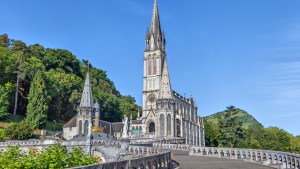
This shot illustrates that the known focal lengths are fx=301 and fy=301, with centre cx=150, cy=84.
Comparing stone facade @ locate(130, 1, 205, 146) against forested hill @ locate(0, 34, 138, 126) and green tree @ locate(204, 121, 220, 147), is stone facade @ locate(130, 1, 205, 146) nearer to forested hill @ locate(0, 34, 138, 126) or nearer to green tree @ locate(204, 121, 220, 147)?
green tree @ locate(204, 121, 220, 147)

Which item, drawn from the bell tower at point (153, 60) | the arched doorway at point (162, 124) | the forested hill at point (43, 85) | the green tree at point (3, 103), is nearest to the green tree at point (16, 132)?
the green tree at point (3, 103)

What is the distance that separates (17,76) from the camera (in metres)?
67.8

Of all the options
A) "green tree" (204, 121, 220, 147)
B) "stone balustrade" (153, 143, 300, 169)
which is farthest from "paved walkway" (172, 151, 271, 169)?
"green tree" (204, 121, 220, 147)

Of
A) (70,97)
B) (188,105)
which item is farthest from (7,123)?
(188,105)

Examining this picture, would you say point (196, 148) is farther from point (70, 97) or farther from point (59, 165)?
point (70, 97)

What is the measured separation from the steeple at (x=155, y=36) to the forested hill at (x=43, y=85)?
831 inches

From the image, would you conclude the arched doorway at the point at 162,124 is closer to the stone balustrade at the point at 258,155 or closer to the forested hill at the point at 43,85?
the forested hill at the point at 43,85

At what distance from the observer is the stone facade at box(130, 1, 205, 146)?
221 feet

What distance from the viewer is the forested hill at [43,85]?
205 ft

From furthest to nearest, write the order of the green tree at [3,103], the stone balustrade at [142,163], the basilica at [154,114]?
the basilica at [154,114] → the green tree at [3,103] → the stone balustrade at [142,163]

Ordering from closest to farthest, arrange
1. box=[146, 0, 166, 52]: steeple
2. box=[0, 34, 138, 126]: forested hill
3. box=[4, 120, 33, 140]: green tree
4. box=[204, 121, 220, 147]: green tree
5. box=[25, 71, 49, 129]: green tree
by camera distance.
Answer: box=[4, 120, 33, 140]: green tree < box=[25, 71, 49, 129]: green tree < box=[0, 34, 138, 126]: forested hill < box=[146, 0, 166, 52]: steeple < box=[204, 121, 220, 147]: green tree

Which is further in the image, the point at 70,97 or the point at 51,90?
the point at 70,97

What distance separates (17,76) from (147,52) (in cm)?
4087

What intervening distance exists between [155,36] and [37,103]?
45903mm
